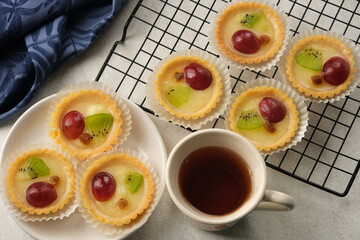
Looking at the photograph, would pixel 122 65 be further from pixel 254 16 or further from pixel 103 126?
pixel 254 16

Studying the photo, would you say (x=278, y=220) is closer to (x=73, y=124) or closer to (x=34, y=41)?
(x=73, y=124)

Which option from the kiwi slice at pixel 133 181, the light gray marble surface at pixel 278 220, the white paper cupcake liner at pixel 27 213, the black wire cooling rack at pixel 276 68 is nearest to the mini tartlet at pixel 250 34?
the black wire cooling rack at pixel 276 68

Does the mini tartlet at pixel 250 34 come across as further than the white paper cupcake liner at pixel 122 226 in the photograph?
Yes

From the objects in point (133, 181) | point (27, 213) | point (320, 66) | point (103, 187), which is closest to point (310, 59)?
point (320, 66)

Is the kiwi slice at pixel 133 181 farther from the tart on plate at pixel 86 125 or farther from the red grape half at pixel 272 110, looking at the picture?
the red grape half at pixel 272 110

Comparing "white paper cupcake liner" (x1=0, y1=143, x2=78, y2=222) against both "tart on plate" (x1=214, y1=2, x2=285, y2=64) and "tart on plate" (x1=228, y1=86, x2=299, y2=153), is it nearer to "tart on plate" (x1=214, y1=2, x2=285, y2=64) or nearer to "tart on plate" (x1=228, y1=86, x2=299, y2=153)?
"tart on plate" (x1=228, y1=86, x2=299, y2=153)

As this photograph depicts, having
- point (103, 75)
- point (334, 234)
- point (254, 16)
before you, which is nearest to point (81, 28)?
point (103, 75)
